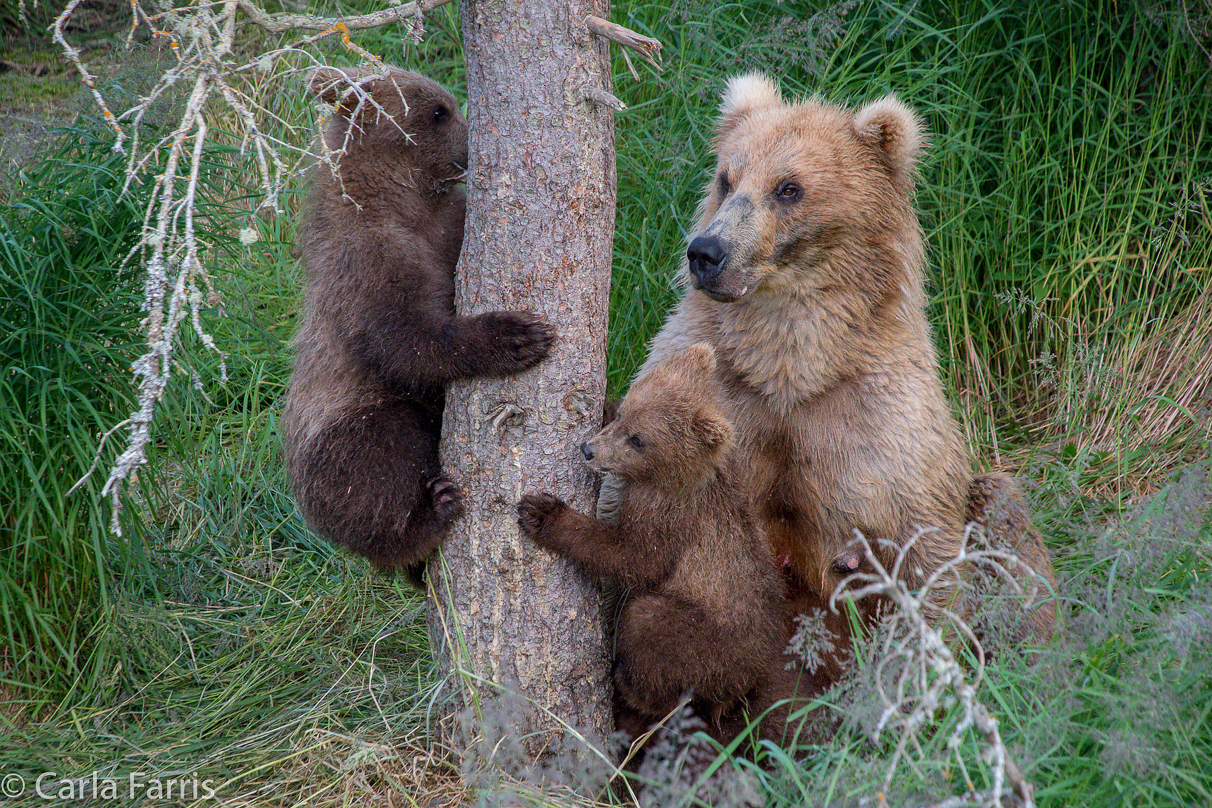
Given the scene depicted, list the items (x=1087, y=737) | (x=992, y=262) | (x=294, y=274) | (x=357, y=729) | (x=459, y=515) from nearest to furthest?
1. (x=1087, y=737)
2. (x=459, y=515)
3. (x=357, y=729)
4. (x=992, y=262)
5. (x=294, y=274)

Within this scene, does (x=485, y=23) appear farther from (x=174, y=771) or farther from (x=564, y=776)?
(x=174, y=771)

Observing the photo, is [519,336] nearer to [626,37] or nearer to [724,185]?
[626,37]

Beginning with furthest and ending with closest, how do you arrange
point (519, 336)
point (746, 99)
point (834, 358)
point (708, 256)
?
point (746, 99) < point (834, 358) < point (708, 256) < point (519, 336)

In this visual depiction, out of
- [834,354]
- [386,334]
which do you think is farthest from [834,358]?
[386,334]

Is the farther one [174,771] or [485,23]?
[174,771]

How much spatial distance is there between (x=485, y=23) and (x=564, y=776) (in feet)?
7.79

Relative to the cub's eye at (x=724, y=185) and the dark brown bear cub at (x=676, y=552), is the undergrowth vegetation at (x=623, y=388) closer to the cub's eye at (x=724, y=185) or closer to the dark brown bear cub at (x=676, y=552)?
the dark brown bear cub at (x=676, y=552)

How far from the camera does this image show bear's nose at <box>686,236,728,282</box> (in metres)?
Result: 3.39

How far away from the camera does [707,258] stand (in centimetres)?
340

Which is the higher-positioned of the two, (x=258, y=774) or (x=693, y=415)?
(x=693, y=415)

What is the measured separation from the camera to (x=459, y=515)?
3.26 metres

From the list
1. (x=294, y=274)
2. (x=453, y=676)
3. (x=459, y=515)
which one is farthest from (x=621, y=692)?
(x=294, y=274)

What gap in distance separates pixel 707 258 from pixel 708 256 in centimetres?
1

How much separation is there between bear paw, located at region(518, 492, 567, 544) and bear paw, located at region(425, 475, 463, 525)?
0.22m
